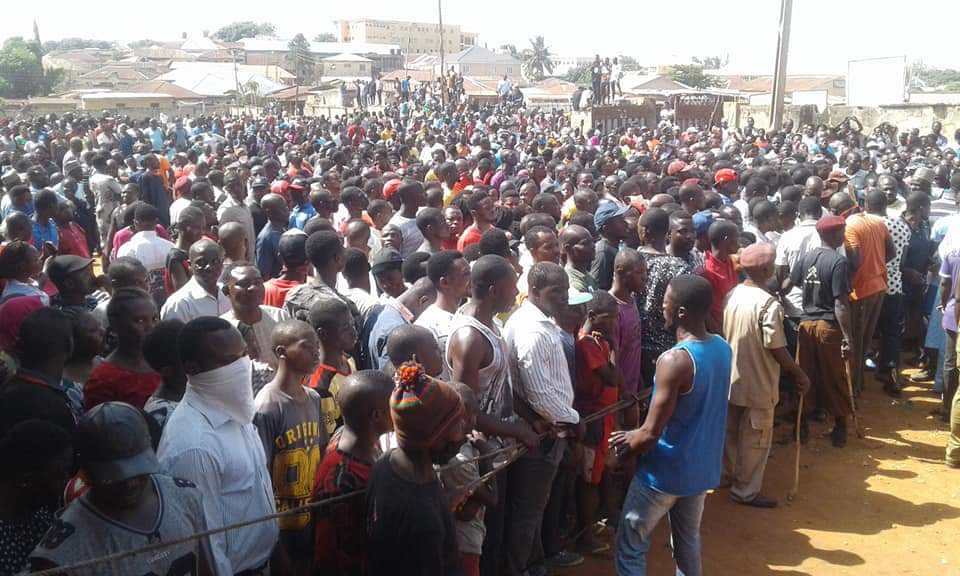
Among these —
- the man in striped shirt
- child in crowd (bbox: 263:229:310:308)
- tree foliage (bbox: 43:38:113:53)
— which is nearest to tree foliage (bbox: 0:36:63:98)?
child in crowd (bbox: 263:229:310:308)

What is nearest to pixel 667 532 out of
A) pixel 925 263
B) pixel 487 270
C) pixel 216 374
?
pixel 487 270

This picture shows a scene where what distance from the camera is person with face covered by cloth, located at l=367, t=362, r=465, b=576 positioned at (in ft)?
8.47

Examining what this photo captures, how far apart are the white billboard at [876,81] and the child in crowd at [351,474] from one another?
102 feet

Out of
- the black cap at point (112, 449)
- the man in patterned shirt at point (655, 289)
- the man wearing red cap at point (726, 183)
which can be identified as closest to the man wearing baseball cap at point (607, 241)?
the man in patterned shirt at point (655, 289)

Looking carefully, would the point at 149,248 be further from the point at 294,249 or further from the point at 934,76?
the point at 934,76

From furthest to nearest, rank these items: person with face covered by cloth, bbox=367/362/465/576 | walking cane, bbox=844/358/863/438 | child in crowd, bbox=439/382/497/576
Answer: walking cane, bbox=844/358/863/438, child in crowd, bbox=439/382/497/576, person with face covered by cloth, bbox=367/362/465/576

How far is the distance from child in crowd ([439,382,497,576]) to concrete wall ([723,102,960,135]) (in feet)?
72.7

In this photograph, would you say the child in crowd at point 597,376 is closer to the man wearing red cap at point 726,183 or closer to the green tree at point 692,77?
the man wearing red cap at point 726,183

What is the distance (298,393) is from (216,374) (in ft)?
1.80

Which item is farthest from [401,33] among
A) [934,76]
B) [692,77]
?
[934,76]

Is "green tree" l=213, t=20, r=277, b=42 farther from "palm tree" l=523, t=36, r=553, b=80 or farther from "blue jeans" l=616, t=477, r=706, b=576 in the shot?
"blue jeans" l=616, t=477, r=706, b=576

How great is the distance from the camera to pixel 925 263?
7910 mm

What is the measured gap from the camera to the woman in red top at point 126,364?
3.49m

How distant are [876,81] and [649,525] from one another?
31.4 metres
